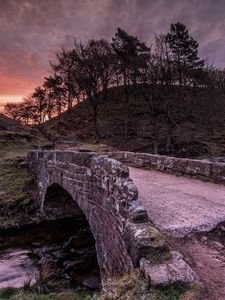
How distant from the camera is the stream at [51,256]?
9.13 meters

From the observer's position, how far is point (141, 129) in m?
41.1

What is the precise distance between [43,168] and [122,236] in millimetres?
11079

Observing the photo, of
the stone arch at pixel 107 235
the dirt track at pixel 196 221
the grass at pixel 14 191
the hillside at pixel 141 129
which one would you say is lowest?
the grass at pixel 14 191

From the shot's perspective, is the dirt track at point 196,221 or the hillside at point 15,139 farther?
the hillside at point 15,139

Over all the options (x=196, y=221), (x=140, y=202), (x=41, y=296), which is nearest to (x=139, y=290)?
(x=140, y=202)

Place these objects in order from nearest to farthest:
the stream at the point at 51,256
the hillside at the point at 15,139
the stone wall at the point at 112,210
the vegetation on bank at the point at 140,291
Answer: the vegetation on bank at the point at 140,291
the stone wall at the point at 112,210
the stream at the point at 51,256
the hillside at the point at 15,139

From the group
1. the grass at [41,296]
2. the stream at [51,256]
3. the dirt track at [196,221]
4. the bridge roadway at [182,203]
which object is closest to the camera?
the dirt track at [196,221]

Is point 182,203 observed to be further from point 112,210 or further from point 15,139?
point 15,139

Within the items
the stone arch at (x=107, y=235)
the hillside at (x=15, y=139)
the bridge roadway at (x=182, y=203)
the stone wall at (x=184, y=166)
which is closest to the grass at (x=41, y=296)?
the stone arch at (x=107, y=235)

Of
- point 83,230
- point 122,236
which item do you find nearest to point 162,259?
point 122,236

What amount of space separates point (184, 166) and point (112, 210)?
206 inches

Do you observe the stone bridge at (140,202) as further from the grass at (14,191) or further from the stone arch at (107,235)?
the grass at (14,191)

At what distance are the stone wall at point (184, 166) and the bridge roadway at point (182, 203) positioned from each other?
31 cm

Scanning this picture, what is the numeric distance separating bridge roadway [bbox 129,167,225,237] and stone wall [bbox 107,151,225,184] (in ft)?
1.03
